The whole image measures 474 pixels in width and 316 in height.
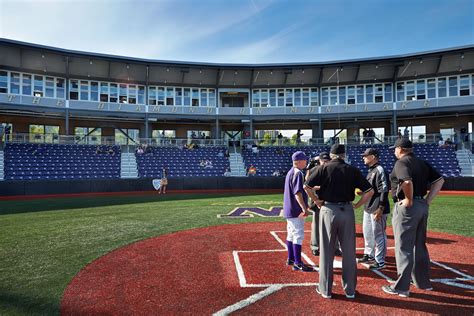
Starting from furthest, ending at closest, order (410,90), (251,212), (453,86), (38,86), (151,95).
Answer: (151,95) < (410,90) < (453,86) < (38,86) < (251,212)

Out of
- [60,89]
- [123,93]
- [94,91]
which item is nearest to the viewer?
[60,89]

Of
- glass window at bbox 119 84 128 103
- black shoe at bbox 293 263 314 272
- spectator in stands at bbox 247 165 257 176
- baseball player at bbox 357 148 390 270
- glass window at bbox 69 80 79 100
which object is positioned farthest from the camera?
glass window at bbox 119 84 128 103

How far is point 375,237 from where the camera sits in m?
5.68

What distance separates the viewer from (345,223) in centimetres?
424

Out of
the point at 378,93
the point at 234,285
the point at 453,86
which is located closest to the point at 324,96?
the point at 378,93

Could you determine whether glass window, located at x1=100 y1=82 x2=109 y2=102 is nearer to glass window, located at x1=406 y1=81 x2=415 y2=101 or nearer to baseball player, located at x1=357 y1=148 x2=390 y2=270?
baseball player, located at x1=357 y1=148 x2=390 y2=270

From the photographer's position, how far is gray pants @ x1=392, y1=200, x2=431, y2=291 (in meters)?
4.35

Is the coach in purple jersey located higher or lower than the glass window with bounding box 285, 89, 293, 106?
lower

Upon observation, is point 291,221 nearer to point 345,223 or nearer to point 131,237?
point 345,223

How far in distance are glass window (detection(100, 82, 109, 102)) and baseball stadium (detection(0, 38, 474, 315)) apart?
0.11 meters

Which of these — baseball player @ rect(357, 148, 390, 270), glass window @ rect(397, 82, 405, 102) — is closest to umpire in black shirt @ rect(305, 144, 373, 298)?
baseball player @ rect(357, 148, 390, 270)

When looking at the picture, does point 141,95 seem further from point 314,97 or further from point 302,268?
point 302,268

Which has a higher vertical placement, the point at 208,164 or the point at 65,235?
the point at 208,164

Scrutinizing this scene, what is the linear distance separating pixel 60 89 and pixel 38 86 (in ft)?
6.08
